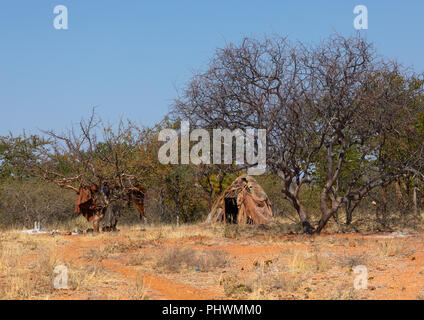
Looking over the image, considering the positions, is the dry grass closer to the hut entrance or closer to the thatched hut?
the thatched hut

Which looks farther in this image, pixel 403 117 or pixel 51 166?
pixel 51 166

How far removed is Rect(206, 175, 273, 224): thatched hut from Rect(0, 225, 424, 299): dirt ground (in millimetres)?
6416

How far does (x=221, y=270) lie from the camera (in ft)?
33.6

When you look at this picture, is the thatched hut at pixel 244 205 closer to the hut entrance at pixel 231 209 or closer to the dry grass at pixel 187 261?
the hut entrance at pixel 231 209

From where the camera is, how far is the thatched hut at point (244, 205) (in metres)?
21.8

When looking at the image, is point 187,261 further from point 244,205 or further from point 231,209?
point 231,209

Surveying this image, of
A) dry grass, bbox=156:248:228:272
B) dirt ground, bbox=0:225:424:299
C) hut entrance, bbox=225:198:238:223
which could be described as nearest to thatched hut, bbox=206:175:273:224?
hut entrance, bbox=225:198:238:223

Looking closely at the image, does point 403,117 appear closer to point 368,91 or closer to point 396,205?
point 368,91

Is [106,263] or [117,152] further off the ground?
[117,152]

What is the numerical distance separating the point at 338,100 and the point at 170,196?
1410cm

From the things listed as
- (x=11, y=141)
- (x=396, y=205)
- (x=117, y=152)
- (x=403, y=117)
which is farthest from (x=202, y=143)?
(x=11, y=141)

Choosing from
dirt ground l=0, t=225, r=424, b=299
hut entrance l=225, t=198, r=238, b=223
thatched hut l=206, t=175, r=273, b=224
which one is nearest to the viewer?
dirt ground l=0, t=225, r=424, b=299

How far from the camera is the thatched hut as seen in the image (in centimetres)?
2183

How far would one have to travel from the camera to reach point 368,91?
15836 millimetres
